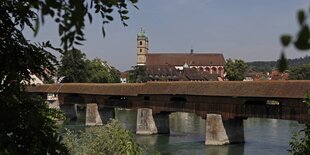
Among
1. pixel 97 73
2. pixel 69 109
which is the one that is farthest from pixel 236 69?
pixel 69 109

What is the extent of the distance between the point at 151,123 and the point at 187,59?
220 feet

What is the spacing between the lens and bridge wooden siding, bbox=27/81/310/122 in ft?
72.0

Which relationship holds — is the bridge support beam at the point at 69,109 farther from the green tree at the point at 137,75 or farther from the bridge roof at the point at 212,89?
the green tree at the point at 137,75

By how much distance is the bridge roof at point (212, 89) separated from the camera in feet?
72.7

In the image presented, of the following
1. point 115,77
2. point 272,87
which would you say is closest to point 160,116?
point 272,87

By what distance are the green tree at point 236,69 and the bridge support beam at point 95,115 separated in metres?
30.3

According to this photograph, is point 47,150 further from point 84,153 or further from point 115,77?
point 115,77

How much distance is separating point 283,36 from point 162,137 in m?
26.8

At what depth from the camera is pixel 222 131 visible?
81.0ft

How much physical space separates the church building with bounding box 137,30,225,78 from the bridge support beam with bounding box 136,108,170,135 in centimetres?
6240

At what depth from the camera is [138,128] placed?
2973 centimetres

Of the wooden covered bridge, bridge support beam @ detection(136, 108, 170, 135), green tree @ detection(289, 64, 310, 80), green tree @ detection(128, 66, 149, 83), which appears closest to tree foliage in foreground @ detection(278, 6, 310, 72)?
the wooden covered bridge

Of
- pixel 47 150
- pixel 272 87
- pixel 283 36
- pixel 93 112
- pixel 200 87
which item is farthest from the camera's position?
pixel 93 112

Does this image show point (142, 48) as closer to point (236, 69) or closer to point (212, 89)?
point (236, 69)
